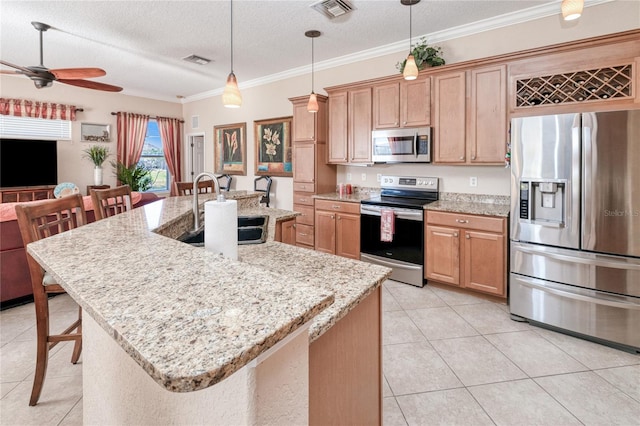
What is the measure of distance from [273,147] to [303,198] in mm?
1367

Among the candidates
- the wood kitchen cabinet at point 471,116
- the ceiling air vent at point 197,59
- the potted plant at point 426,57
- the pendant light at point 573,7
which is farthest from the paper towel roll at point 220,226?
the ceiling air vent at point 197,59

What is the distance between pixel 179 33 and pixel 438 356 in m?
4.19

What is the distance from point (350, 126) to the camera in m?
4.48

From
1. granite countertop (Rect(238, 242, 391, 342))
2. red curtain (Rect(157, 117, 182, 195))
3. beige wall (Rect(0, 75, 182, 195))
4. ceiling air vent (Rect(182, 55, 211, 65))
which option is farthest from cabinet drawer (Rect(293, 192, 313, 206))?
beige wall (Rect(0, 75, 182, 195))

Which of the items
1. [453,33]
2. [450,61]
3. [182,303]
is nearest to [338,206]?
[450,61]

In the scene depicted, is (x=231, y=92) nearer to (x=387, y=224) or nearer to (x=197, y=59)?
(x=387, y=224)

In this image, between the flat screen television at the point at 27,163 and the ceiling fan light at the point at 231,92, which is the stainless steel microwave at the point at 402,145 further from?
the flat screen television at the point at 27,163

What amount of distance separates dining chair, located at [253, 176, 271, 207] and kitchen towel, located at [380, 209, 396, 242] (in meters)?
2.44

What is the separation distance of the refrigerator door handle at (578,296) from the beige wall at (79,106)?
22.8ft

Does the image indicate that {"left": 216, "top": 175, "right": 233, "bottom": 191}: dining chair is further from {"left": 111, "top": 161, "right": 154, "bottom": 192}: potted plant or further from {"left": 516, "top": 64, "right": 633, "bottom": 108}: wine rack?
{"left": 516, "top": 64, "right": 633, "bottom": 108}: wine rack

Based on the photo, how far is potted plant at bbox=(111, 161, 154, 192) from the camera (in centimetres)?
648

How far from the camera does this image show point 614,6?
120 inches

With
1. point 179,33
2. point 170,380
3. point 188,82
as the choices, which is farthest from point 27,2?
point 170,380

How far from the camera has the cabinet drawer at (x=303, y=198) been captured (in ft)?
15.9
